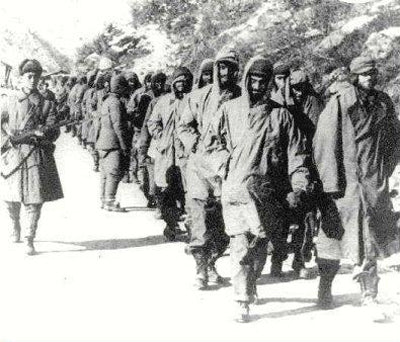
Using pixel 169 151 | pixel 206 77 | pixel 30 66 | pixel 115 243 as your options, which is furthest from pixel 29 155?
pixel 206 77

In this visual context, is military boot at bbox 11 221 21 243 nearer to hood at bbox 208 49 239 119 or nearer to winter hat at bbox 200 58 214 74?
winter hat at bbox 200 58 214 74

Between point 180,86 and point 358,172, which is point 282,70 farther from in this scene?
point 358,172

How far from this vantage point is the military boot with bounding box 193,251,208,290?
284 inches

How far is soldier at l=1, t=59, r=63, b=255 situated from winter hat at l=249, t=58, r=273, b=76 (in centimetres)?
369

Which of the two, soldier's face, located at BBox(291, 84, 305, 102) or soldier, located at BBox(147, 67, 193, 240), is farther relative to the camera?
soldier, located at BBox(147, 67, 193, 240)

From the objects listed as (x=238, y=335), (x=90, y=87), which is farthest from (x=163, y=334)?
(x=90, y=87)

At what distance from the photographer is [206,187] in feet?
23.5

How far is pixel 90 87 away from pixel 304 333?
1712 cm

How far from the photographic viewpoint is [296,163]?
5922 mm

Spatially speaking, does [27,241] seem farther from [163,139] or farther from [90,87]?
[90,87]

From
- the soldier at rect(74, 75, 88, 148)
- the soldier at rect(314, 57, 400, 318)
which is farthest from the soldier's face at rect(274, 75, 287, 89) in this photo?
the soldier at rect(74, 75, 88, 148)

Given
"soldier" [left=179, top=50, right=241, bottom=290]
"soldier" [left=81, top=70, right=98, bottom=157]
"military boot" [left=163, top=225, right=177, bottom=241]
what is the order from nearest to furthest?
"soldier" [left=179, top=50, right=241, bottom=290], "military boot" [left=163, top=225, right=177, bottom=241], "soldier" [left=81, top=70, right=98, bottom=157]

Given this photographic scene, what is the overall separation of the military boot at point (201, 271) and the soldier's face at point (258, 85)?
1.77 meters

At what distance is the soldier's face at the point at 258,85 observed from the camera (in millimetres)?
5961
